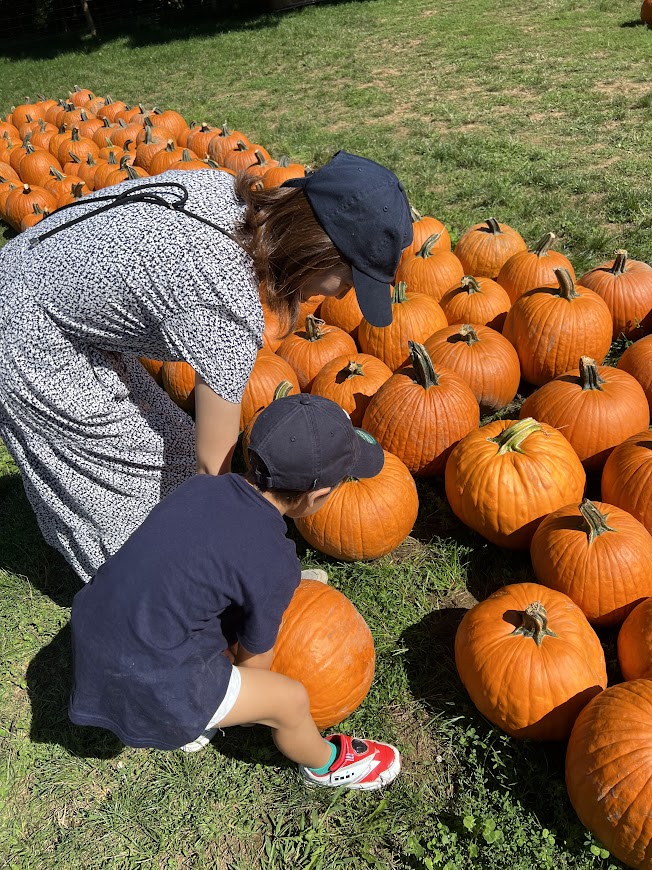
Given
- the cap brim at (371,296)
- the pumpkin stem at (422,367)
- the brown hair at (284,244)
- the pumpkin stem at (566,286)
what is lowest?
the pumpkin stem at (422,367)

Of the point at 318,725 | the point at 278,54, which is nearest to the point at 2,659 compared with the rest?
the point at 318,725

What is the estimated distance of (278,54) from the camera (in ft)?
47.7

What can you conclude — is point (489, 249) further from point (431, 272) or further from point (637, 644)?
point (637, 644)

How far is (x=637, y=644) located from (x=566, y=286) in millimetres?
2104

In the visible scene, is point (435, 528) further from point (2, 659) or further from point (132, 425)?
point (2, 659)

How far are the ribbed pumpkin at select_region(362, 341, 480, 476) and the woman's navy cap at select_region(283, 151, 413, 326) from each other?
1.19 metres

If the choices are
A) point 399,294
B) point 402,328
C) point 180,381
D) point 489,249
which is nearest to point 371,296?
point 402,328

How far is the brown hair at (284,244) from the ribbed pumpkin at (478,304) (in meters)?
2.16

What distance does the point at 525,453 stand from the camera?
292cm

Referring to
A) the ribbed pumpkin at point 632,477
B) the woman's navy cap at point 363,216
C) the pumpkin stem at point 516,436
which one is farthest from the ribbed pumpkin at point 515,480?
the woman's navy cap at point 363,216

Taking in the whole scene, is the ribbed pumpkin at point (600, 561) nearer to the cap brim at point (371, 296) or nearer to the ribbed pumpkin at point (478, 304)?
the cap brim at point (371, 296)

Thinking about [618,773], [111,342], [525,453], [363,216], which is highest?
[363,216]

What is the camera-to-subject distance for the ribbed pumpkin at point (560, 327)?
3.65m

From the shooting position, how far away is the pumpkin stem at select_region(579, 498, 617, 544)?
2535mm
